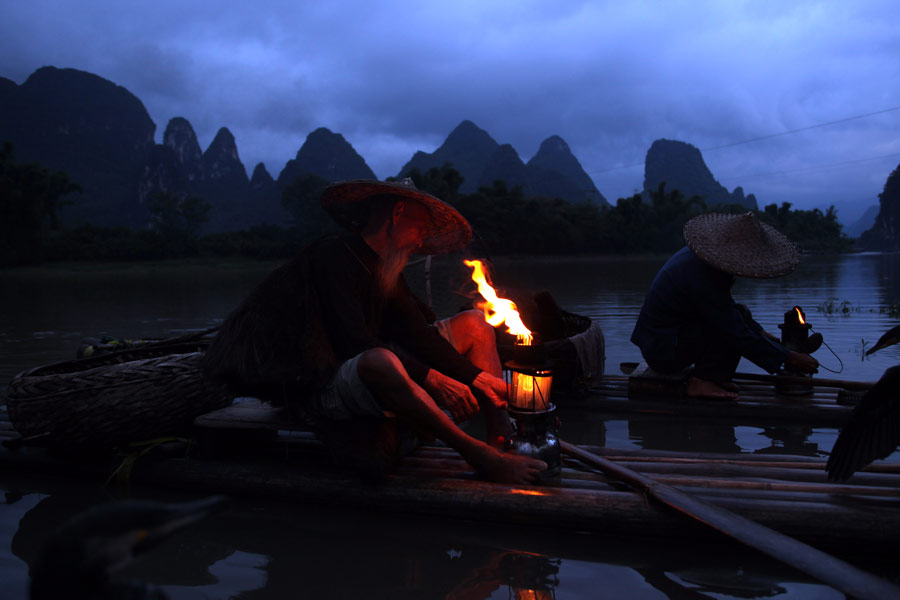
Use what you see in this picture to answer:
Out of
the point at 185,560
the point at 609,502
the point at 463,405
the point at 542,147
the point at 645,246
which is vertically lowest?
the point at 185,560

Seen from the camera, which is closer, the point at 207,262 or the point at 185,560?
the point at 185,560

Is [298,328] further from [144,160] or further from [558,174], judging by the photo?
[144,160]

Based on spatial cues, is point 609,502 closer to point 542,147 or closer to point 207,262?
point 207,262

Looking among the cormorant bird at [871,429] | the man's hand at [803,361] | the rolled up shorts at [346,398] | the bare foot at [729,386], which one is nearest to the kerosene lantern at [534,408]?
the rolled up shorts at [346,398]

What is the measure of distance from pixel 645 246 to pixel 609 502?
40065 mm

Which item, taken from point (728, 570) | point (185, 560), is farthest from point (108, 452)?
point (728, 570)

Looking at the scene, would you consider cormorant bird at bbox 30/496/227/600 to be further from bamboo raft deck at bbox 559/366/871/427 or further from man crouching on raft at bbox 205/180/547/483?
bamboo raft deck at bbox 559/366/871/427

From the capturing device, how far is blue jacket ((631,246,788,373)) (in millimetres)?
3225

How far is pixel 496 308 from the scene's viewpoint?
2.63 m

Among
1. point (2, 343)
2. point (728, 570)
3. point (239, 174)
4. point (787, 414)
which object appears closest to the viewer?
point (728, 570)

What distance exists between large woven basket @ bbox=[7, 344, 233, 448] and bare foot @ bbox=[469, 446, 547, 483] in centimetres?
114

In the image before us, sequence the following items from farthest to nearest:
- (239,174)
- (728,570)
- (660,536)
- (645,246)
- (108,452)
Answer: (239,174) < (645,246) < (108,452) < (660,536) < (728,570)

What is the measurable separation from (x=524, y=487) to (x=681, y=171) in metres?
136

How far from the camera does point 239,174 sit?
94.5 metres
